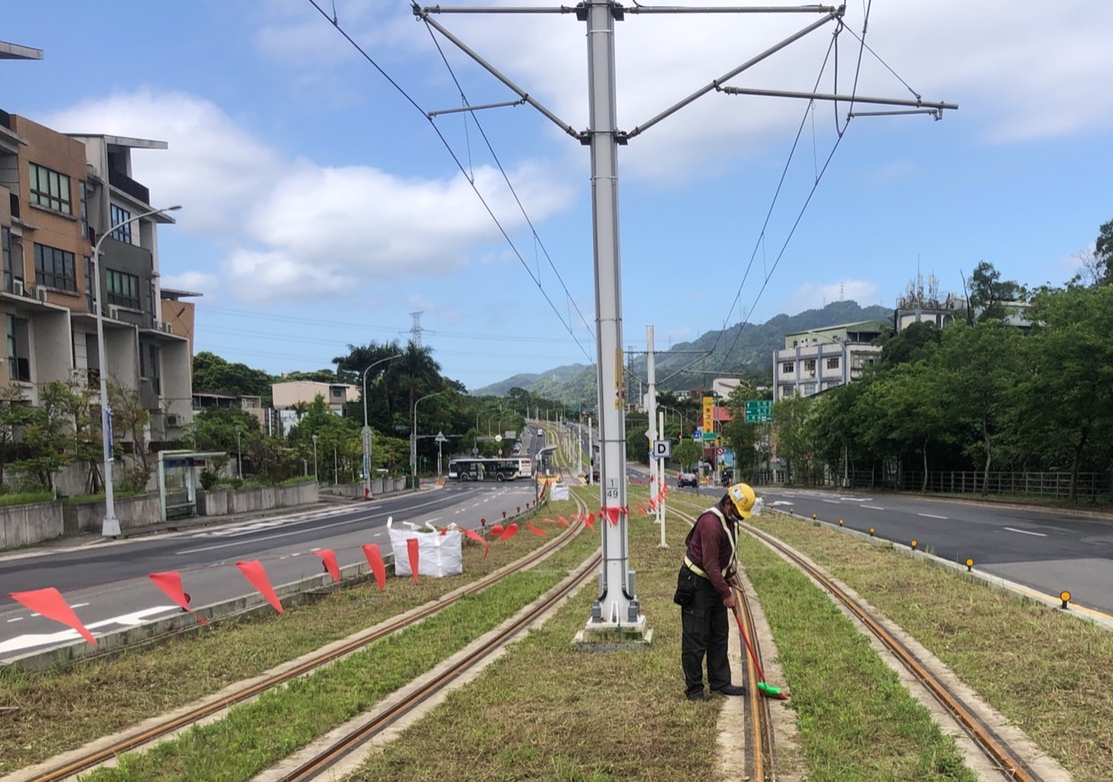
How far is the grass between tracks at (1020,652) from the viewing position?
5645 mm

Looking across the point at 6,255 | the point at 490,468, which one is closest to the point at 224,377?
the point at 490,468

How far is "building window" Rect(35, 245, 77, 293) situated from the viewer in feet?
121

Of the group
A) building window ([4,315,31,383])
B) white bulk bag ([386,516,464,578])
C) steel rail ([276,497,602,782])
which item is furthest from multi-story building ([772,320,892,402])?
steel rail ([276,497,602,782])

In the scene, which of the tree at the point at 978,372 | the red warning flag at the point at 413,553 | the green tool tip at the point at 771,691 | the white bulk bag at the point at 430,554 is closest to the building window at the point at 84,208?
the white bulk bag at the point at 430,554

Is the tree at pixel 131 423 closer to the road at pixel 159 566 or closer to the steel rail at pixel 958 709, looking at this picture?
the road at pixel 159 566

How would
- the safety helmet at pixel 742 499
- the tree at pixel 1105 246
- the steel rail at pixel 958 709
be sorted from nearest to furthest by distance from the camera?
1. the steel rail at pixel 958 709
2. the safety helmet at pixel 742 499
3. the tree at pixel 1105 246

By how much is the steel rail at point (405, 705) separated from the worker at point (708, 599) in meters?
2.18

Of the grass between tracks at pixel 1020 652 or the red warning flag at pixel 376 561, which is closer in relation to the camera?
the grass between tracks at pixel 1020 652

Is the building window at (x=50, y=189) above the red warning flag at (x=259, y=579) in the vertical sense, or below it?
above

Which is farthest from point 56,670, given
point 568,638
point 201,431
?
point 201,431

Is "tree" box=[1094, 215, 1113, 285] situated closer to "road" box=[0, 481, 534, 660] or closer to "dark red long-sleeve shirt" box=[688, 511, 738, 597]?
"road" box=[0, 481, 534, 660]

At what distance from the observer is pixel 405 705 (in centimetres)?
697

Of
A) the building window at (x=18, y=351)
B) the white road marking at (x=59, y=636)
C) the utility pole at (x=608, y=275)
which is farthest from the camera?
the building window at (x=18, y=351)

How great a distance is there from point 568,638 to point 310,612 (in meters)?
4.43
